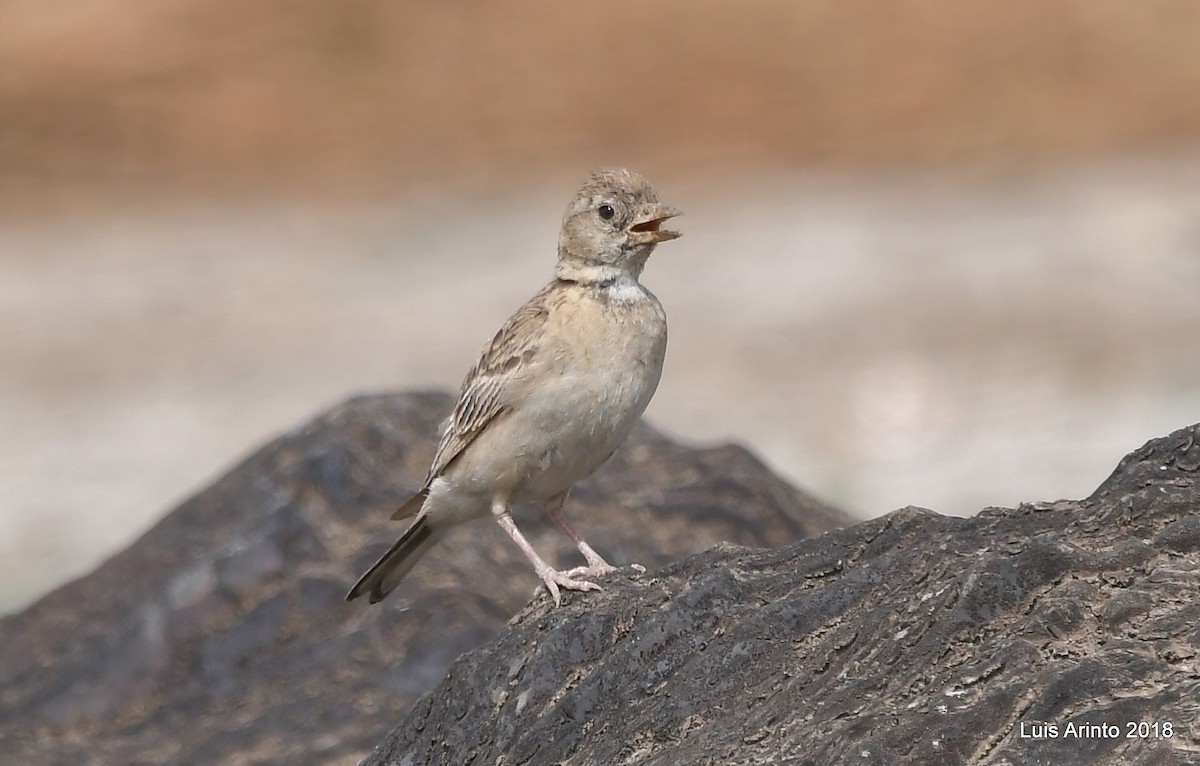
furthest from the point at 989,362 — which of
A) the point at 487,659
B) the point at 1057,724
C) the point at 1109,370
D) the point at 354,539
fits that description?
the point at 1057,724

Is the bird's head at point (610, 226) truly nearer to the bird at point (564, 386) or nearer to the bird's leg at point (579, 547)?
the bird at point (564, 386)

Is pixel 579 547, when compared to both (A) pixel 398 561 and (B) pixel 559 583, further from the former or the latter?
(A) pixel 398 561

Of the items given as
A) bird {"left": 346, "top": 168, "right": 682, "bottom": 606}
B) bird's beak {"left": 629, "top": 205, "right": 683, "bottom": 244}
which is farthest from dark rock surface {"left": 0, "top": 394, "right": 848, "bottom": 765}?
bird's beak {"left": 629, "top": 205, "right": 683, "bottom": 244}

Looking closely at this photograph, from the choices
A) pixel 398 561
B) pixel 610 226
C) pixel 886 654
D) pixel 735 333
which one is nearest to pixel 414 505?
pixel 398 561

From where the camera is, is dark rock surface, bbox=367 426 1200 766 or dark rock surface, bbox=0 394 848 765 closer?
dark rock surface, bbox=367 426 1200 766

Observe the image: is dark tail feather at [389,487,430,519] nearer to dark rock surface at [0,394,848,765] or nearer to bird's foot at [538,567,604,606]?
dark rock surface at [0,394,848,765]
